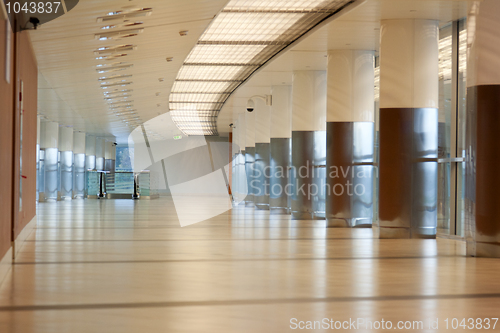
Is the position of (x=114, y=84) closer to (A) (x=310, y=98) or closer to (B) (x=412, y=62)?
(A) (x=310, y=98)

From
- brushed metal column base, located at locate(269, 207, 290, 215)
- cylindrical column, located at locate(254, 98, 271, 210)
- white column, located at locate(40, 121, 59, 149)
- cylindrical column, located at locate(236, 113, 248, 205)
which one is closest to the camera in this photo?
brushed metal column base, located at locate(269, 207, 290, 215)

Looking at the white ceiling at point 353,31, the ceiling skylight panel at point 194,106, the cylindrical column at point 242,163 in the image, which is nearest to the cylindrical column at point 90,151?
the cylindrical column at point 242,163

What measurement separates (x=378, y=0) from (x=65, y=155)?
27095 mm

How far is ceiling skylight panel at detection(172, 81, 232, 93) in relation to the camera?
76.0ft

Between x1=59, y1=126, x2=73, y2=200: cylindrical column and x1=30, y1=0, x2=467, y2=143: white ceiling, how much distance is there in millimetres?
11762

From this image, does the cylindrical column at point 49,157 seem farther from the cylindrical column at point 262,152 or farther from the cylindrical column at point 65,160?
the cylindrical column at point 262,152

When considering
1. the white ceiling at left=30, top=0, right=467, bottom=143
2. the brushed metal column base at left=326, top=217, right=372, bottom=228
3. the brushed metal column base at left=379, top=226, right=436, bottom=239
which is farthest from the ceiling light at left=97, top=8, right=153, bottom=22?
the brushed metal column base at left=326, top=217, right=372, bottom=228

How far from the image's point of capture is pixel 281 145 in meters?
22.6

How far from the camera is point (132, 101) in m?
24.4

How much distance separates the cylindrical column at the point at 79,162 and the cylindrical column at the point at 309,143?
23.3 meters

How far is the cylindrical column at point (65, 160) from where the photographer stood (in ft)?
112

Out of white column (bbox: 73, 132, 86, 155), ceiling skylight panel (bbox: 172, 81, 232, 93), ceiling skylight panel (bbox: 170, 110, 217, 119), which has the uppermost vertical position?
ceiling skylight panel (bbox: 172, 81, 232, 93)

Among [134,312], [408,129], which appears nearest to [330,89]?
[408,129]

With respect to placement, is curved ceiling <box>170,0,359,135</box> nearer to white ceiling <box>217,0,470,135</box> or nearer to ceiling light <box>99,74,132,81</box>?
white ceiling <box>217,0,470,135</box>
